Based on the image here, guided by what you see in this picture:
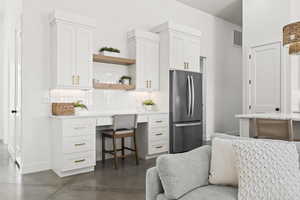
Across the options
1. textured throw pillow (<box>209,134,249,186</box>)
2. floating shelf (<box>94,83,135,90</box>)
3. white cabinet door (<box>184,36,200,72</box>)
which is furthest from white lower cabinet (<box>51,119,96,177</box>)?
white cabinet door (<box>184,36,200,72</box>)

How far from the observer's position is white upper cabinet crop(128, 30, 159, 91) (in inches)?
181

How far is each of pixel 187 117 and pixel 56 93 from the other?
2.60m

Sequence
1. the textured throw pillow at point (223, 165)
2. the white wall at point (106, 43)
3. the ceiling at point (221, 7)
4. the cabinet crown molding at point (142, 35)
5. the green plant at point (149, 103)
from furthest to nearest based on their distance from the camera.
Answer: the ceiling at point (221, 7), the green plant at point (149, 103), the cabinet crown molding at point (142, 35), the white wall at point (106, 43), the textured throw pillow at point (223, 165)

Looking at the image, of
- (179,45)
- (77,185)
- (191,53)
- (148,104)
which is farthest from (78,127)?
(191,53)

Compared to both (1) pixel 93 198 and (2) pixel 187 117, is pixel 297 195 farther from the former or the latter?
(2) pixel 187 117

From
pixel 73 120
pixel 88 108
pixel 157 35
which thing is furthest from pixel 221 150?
pixel 157 35

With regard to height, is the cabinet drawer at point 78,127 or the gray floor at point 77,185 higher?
the cabinet drawer at point 78,127

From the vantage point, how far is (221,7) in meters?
6.32

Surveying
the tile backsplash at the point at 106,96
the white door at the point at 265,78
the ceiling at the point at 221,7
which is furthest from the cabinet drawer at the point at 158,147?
the ceiling at the point at 221,7

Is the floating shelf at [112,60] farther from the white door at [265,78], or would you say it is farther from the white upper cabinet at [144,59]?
the white door at [265,78]

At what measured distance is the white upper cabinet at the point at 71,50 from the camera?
3.64 meters

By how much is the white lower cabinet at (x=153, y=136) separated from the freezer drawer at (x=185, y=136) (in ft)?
0.47

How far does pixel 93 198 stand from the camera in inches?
103

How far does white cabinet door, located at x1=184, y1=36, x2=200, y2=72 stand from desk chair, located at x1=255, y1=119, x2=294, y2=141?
7.86ft
